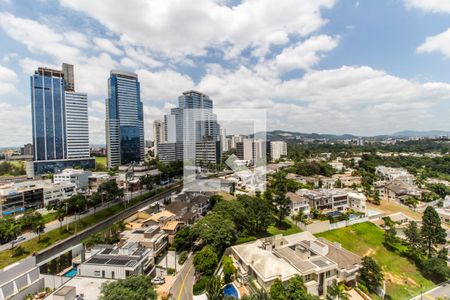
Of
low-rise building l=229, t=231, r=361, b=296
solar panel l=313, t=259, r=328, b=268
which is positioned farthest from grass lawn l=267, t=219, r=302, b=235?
solar panel l=313, t=259, r=328, b=268

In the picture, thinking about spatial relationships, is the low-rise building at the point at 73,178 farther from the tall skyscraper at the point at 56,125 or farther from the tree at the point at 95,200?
the tall skyscraper at the point at 56,125

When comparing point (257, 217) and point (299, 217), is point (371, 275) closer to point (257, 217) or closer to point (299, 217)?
point (299, 217)

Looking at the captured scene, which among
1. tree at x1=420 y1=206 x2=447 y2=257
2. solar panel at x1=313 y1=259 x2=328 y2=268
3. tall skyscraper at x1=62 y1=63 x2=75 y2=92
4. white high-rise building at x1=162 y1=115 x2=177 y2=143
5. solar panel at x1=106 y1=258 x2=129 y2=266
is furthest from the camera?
white high-rise building at x1=162 y1=115 x2=177 y2=143

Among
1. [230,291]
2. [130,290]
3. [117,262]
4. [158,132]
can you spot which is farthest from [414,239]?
[158,132]

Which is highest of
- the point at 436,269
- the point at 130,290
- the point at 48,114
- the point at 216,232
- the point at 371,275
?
the point at 48,114

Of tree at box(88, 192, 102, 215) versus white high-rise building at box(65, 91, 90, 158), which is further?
white high-rise building at box(65, 91, 90, 158)

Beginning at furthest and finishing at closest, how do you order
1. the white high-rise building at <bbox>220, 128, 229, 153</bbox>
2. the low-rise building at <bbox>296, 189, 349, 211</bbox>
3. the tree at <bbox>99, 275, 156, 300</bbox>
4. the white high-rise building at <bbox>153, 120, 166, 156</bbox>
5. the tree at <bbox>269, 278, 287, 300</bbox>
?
the white high-rise building at <bbox>153, 120, 166, 156</bbox> < the white high-rise building at <bbox>220, 128, 229, 153</bbox> < the low-rise building at <bbox>296, 189, 349, 211</bbox> < the tree at <bbox>269, 278, 287, 300</bbox> < the tree at <bbox>99, 275, 156, 300</bbox>

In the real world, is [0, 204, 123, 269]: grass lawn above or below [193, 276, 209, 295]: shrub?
above

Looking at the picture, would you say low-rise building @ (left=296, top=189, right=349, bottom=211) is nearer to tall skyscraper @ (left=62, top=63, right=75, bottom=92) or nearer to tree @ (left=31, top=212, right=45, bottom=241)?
tree @ (left=31, top=212, right=45, bottom=241)
